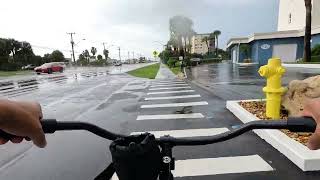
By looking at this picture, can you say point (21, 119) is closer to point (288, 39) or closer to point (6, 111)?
point (6, 111)

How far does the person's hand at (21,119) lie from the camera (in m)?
1.14

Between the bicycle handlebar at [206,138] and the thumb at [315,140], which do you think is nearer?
the thumb at [315,140]

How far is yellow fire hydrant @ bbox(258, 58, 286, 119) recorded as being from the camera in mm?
7000

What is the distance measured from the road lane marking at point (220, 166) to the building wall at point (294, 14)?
4189cm

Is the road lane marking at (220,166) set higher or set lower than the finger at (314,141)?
lower

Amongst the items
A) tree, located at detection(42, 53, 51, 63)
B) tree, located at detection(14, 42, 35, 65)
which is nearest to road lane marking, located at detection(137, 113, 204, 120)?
tree, located at detection(14, 42, 35, 65)

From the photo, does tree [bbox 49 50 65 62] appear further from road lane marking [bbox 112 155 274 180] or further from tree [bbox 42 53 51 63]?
road lane marking [bbox 112 155 274 180]

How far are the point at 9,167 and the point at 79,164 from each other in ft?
3.95

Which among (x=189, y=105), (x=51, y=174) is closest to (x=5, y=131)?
(x=51, y=174)

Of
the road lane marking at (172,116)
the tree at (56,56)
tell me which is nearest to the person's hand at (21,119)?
the road lane marking at (172,116)

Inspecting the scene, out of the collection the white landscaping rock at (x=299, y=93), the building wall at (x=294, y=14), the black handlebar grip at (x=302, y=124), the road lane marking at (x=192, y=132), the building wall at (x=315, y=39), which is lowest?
the road lane marking at (x=192, y=132)

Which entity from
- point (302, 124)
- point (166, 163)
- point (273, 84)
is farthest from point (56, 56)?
point (302, 124)

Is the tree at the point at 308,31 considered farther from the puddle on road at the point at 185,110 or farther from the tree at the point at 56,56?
the tree at the point at 56,56

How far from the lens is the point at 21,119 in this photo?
1.17 m
